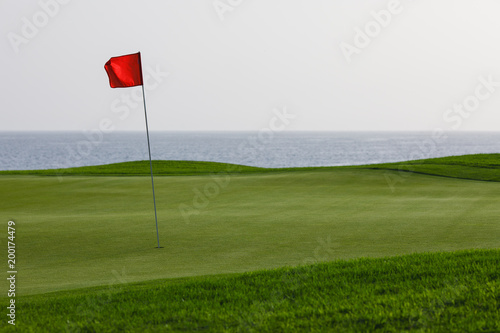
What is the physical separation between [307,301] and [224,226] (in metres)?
5.79

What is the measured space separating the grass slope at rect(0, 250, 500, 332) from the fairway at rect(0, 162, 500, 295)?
1191 millimetres

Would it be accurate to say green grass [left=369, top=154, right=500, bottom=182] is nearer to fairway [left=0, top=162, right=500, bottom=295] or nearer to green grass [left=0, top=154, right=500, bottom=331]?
green grass [left=0, top=154, right=500, bottom=331]

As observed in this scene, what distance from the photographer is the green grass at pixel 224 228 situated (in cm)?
737

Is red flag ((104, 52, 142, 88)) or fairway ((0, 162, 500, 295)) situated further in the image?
red flag ((104, 52, 142, 88))

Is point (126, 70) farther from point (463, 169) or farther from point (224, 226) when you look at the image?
point (463, 169)

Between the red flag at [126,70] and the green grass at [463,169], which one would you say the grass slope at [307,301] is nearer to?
the red flag at [126,70]

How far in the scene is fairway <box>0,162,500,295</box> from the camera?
8023 mm

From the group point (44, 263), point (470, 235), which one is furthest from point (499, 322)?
point (44, 263)

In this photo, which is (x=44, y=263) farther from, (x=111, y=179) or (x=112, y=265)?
(x=111, y=179)

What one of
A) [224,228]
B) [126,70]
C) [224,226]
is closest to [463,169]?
[224,226]

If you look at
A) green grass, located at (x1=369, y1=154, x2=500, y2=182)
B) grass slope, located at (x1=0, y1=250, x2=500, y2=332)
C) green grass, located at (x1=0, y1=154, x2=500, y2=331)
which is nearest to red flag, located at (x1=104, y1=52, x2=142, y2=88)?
green grass, located at (x1=0, y1=154, x2=500, y2=331)

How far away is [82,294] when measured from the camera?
20.4 feet

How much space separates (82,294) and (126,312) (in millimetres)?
1092

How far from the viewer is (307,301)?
5367mm
